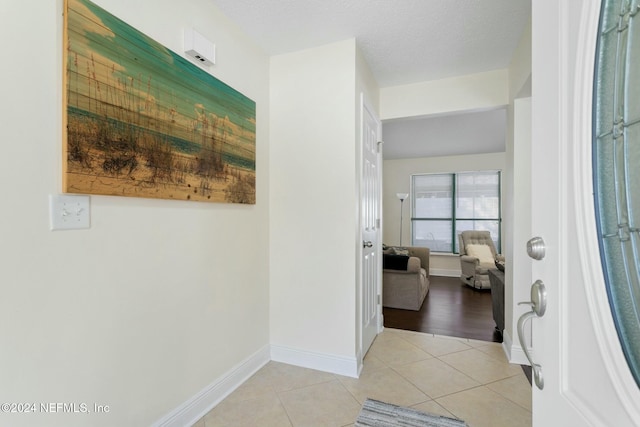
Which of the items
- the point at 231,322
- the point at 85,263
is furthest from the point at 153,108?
the point at 231,322

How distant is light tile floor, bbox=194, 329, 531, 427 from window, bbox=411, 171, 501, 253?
4.07m

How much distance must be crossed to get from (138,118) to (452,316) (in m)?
3.72

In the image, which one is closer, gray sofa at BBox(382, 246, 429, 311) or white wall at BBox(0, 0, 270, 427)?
white wall at BBox(0, 0, 270, 427)

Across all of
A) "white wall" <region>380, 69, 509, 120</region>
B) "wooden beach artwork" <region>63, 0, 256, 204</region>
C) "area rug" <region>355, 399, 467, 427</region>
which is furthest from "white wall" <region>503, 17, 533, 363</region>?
"wooden beach artwork" <region>63, 0, 256, 204</region>

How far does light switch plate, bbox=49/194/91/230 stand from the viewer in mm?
1112

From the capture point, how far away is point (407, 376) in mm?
2205

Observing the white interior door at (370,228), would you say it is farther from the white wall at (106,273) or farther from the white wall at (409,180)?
the white wall at (409,180)

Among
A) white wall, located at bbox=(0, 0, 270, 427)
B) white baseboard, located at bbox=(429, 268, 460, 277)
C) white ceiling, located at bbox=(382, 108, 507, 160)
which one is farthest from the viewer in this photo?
white baseboard, located at bbox=(429, 268, 460, 277)

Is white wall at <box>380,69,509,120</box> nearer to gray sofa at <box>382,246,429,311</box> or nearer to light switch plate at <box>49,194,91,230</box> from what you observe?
gray sofa at <box>382,246,429,311</box>

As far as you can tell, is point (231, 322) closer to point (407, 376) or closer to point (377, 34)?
point (407, 376)

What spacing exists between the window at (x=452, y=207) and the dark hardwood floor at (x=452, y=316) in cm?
165

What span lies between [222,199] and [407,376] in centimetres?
182

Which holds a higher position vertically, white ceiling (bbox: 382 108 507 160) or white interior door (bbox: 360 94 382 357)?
white ceiling (bbox: 382 108 507 160)

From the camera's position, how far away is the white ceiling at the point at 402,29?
6.22 ft
